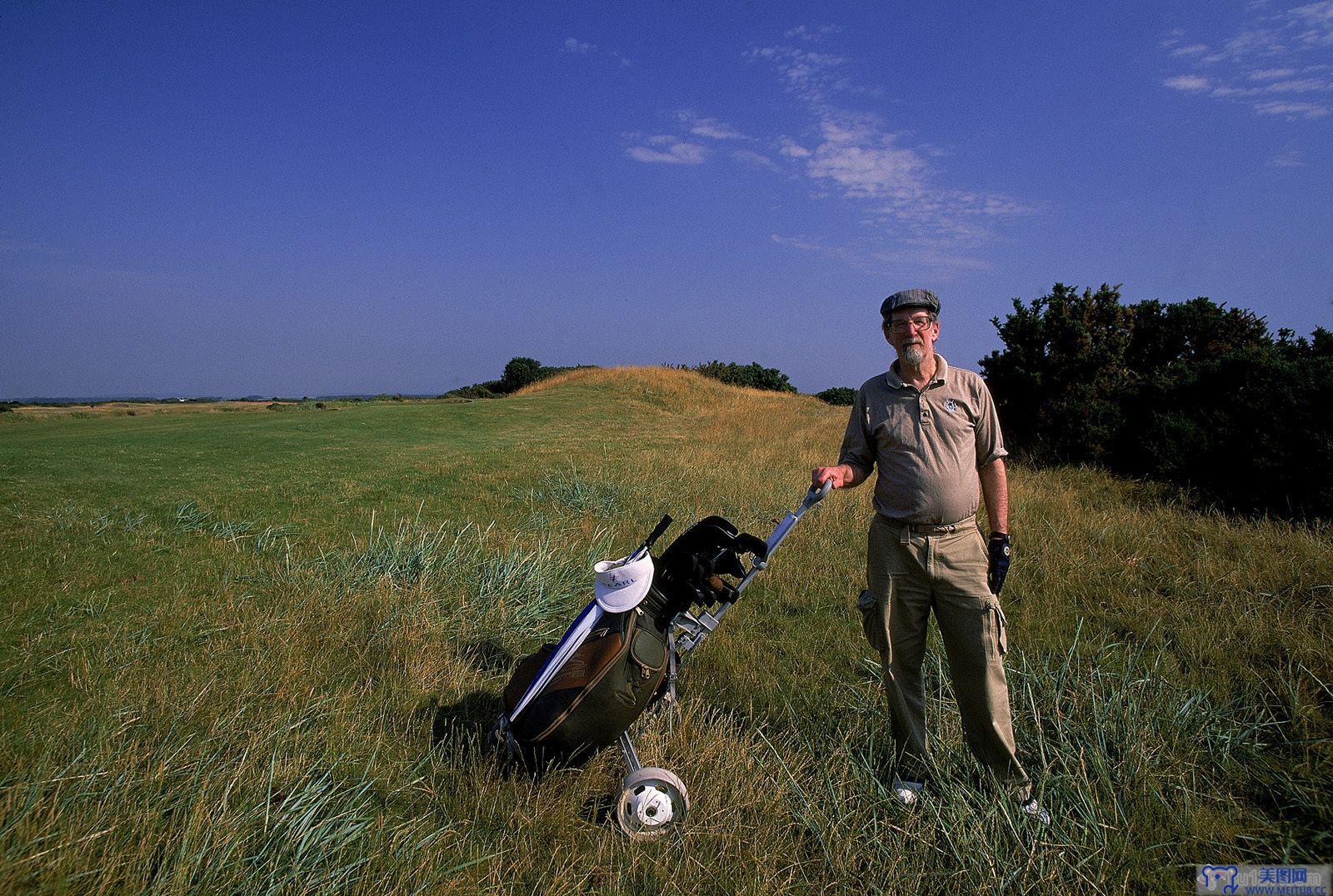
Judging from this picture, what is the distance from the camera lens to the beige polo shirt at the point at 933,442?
282cm

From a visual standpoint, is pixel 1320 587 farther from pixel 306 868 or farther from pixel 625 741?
pixel 306 868

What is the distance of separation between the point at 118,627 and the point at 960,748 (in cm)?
419

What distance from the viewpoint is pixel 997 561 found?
9.34 feet

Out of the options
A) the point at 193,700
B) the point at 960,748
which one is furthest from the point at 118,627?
the point at 960,748

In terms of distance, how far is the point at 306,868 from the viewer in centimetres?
199

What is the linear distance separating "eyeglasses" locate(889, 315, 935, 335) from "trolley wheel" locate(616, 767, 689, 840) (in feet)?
7.01

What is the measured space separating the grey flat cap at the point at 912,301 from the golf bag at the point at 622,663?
A: 124 cm

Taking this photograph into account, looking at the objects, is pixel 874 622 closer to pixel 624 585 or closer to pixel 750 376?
pixel 624 585

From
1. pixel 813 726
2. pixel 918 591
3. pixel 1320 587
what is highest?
pixel 918 591

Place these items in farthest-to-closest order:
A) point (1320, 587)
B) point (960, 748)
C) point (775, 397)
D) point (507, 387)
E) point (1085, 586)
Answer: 1. point (507, 387)
2. point (775, 397)
3. point (1085, 586)
4. point (1320, 587)
5. point (960, 748)

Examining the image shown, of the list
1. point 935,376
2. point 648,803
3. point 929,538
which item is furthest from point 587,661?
point 935,376

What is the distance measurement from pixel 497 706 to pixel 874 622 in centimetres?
206

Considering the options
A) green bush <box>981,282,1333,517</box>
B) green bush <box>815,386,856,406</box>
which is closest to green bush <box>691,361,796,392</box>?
green bush <box>815,386,856,406</box>

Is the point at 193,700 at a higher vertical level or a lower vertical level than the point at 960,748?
higher
